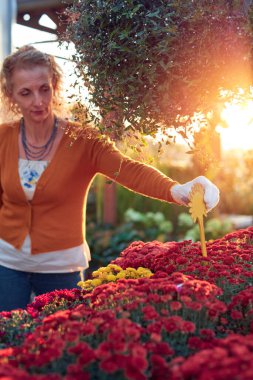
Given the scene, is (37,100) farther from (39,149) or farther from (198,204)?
(198,204)

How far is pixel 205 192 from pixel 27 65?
40.5 inches

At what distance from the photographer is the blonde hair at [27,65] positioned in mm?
2874

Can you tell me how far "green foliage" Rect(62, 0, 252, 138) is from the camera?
211 cm

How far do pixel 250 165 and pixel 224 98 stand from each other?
7.22m

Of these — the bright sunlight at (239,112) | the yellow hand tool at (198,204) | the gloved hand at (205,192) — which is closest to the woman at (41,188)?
the gloved hand at (205,192)

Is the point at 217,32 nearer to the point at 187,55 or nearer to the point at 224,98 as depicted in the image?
the point at 187,55

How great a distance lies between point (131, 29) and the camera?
7.17 ft

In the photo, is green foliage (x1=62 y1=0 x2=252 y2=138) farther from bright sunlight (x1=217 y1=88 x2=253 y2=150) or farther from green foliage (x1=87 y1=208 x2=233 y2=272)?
green foliage (x1=87 y1=208 x2=233 y2=272)

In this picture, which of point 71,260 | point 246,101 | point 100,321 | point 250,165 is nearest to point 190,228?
point 250,165

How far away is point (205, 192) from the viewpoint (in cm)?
247

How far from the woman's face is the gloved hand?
0.72 m

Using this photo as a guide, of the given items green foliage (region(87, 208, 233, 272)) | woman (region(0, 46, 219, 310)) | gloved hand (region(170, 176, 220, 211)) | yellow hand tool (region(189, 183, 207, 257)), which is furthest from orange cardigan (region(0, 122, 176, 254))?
green foliage (region(87, 208, 233, 272))

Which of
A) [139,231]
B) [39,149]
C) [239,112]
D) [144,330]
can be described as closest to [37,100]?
[39,149]

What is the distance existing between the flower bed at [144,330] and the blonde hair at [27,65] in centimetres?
100
